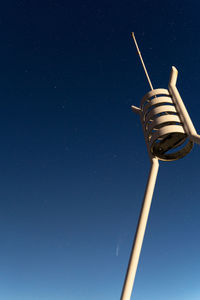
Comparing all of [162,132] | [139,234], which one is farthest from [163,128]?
[139,234]

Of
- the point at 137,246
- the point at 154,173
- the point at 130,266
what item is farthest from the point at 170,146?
the point at 130,266

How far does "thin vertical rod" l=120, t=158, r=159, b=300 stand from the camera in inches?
770

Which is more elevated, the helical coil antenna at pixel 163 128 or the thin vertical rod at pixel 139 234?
the helical coil antenna at pixel 163 128

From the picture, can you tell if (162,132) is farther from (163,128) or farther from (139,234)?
(139,234)

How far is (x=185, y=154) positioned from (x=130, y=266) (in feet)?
39.0

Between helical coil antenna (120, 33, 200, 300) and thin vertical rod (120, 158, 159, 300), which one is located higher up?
helical coil antenna (120, 33, 200, 300)

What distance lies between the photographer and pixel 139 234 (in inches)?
868

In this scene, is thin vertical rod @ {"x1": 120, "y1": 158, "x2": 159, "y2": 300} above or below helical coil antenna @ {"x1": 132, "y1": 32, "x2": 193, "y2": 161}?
below

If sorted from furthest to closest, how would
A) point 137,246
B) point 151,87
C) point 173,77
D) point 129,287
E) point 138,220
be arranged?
point 151,87, point 173,77, point 138,220, point 137,246, point 129,287

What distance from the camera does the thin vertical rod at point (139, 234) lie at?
19562 mm

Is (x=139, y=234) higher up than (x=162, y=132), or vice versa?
(x=162, y=132)

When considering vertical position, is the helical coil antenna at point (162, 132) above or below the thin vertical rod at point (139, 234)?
above

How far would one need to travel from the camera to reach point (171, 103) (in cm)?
2548

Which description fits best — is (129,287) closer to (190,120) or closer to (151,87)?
(190,120)
